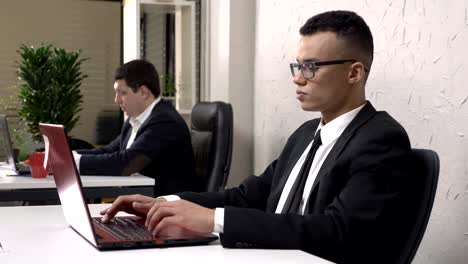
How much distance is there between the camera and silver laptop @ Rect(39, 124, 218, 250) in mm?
1466

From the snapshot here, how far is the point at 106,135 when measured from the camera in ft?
21.0

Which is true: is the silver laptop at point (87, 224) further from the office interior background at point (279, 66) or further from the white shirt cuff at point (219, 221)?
the office interior background at point (279, 66)

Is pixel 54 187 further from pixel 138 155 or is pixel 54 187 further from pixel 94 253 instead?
pixel 94 253

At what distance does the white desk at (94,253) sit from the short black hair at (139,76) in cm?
213

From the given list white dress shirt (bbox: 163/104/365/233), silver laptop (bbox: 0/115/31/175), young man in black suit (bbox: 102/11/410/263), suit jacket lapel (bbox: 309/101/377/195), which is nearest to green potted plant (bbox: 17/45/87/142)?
silver laptop (bbox: 0/115/31/175)

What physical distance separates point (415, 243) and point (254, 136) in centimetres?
253

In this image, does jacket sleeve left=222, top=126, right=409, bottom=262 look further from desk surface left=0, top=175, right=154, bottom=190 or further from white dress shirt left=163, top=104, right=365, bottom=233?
desk surface left=0, top=175, right=154, bottom=190

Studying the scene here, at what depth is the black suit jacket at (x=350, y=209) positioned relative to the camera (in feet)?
5.05

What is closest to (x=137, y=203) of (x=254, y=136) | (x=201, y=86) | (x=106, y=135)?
(x=254, y=136)

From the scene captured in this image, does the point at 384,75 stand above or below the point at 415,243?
above

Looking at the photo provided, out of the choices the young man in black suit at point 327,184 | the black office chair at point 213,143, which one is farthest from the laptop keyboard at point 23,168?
the young man in black suit at point 327,184

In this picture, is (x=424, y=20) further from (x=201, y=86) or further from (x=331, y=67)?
(x=201, y=86)

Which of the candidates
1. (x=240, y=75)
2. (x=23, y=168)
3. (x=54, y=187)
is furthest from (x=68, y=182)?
(x=240, y=75)

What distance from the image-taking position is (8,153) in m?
3.40
